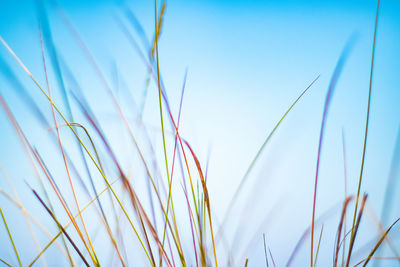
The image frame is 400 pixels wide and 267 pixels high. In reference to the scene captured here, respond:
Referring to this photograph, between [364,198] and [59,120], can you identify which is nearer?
[364,198]

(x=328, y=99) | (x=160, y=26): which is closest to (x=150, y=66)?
(x=160, y=26)

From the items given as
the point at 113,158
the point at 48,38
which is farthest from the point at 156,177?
Answer: the point at 48,38

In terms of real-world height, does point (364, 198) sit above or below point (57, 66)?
below

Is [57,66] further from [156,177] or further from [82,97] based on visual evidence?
[156,177]

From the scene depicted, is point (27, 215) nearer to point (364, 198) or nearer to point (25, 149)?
point (25, 149)

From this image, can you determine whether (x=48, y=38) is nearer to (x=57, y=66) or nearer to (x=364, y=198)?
(x=57, y=66)

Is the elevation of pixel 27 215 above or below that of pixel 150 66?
below

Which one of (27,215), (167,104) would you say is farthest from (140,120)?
(27,215)
